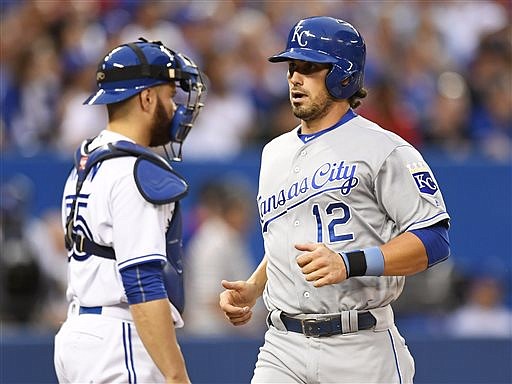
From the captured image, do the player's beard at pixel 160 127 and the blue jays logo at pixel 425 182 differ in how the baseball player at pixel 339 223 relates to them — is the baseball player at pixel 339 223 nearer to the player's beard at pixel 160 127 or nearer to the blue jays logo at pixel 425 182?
the blue jays logo at pixel 425 182

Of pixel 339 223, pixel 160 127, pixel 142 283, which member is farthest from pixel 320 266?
pixel 160 127

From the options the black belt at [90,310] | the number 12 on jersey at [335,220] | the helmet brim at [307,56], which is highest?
the helmet brim at [307,56]

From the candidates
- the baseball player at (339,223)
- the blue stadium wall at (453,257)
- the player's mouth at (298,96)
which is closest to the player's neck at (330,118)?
the baseball player at (339,223)

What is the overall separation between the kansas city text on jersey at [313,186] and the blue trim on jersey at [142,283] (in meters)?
0.60

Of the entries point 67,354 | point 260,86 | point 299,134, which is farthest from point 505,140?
point 67,354

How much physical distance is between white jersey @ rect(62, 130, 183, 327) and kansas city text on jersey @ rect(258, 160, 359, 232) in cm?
43

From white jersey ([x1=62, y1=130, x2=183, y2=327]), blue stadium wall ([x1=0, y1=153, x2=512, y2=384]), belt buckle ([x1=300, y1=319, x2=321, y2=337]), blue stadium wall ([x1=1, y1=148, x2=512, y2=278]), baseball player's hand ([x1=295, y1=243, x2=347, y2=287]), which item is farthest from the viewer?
blue stadium wall ([x1=1, y1=148, x2=512, y2=278])

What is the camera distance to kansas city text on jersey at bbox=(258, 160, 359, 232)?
15.6ft

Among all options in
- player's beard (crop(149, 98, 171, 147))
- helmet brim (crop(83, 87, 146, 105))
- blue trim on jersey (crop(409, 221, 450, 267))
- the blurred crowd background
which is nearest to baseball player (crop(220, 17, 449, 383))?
blue trim on jersey (crop(409, 221, 450, 267))

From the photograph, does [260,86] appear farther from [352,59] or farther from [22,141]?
[352,59]

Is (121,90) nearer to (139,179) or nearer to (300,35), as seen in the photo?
(139,179)

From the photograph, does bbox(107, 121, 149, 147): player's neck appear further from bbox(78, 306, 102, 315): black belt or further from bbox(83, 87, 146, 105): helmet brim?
bbox(78, 306, 102, 315): black belt

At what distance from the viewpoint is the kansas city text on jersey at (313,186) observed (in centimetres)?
474

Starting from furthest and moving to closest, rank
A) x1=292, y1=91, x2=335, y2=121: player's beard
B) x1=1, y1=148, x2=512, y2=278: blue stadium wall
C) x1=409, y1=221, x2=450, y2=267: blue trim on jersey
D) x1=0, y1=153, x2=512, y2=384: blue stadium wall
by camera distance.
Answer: x1=1, y1=148, x2=512, y2=278: blue stadium wall → x1=0, y1=153, x2=512, y2=384: blue stadium wall → x1=292, y1=91, x2=335, y2=121: player's beard → x1=409, y1=221, x2=450, y2=267: blue trim on jersey
